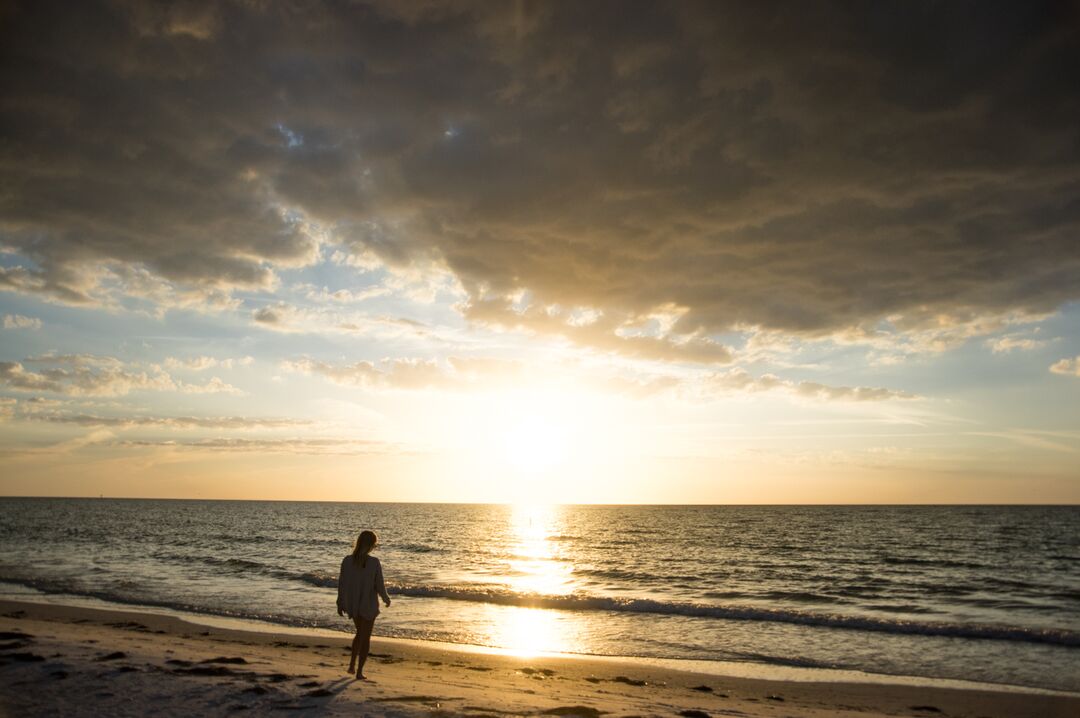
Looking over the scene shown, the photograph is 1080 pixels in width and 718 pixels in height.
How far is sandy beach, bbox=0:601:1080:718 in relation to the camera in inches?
363

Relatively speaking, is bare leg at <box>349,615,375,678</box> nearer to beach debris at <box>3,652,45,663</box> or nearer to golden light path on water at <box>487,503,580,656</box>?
beach debris at <box>3,652,45,663</box>

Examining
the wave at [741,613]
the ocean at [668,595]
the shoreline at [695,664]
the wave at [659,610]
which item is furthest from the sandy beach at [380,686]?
the wave at [741,613]

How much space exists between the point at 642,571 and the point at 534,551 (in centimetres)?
1730

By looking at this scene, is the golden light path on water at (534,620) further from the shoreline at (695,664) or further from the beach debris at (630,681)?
the beach debris at (630,681)

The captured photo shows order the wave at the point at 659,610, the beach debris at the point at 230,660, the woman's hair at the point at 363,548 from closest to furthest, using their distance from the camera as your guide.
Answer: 1. the woman's hair at the point at 363,548
2. the beach debris at the point at 230,660
3. the wave at the point at 659,610

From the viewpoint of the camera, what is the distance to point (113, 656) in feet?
40.1

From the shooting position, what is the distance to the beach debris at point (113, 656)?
39.0 ft

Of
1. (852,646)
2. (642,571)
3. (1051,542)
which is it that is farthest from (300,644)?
(1051,542)

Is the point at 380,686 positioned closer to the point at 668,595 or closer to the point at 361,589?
the point at 361,589

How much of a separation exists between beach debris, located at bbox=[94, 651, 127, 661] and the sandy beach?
1.3 inches

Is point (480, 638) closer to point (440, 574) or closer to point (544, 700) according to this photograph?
point (544, 700)

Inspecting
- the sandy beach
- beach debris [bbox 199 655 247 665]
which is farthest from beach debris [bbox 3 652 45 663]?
beach debris [bbox 199 655 247 665]

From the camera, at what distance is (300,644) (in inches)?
645

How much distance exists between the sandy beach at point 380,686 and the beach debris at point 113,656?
3cm
